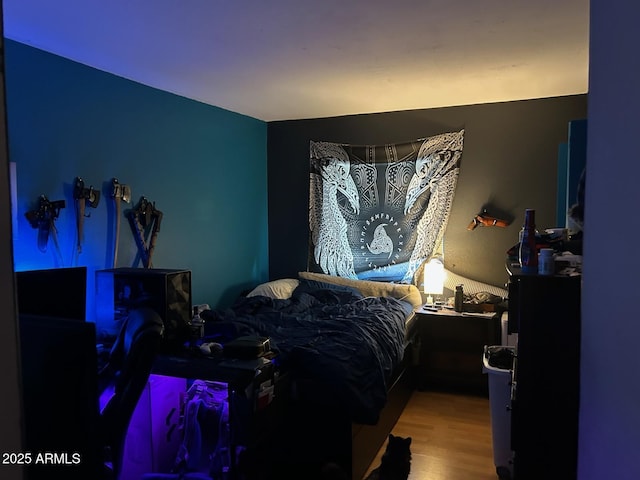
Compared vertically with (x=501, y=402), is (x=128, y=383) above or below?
above

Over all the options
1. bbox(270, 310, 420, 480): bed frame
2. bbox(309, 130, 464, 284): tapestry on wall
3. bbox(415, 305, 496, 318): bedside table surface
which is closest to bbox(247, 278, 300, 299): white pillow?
bbox(309, 130, 464, 284): tapestry on wall

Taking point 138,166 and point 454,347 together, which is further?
point 454,347

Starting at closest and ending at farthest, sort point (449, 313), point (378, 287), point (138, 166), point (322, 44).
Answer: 1. point (322, 44)
2. point (138, 166)
3. point (449, 313)
4. point (378, 287)

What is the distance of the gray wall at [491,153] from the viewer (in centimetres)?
376

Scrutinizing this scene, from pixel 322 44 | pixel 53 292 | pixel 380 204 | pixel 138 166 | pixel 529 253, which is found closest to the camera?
pixel 529 253

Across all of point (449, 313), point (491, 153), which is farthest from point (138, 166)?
point (491, 153)

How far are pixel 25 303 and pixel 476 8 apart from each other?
2.33 meters

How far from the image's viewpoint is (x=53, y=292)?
2.23 m

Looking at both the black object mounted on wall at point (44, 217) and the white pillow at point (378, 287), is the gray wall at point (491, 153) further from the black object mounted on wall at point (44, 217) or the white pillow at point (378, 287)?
the black object mounted on wall at point (44, 217)

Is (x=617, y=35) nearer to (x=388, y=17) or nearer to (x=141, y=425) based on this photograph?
(x=388, y=17)

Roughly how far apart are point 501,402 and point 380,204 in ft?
7.27

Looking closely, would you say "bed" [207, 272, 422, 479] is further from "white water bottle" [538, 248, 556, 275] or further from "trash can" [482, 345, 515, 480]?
"white water bottle" [538, 248, 556, 275]

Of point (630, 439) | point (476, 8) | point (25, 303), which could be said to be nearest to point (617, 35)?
point (630, 439)

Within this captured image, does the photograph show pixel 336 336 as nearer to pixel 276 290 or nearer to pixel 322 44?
pixel 276 290
